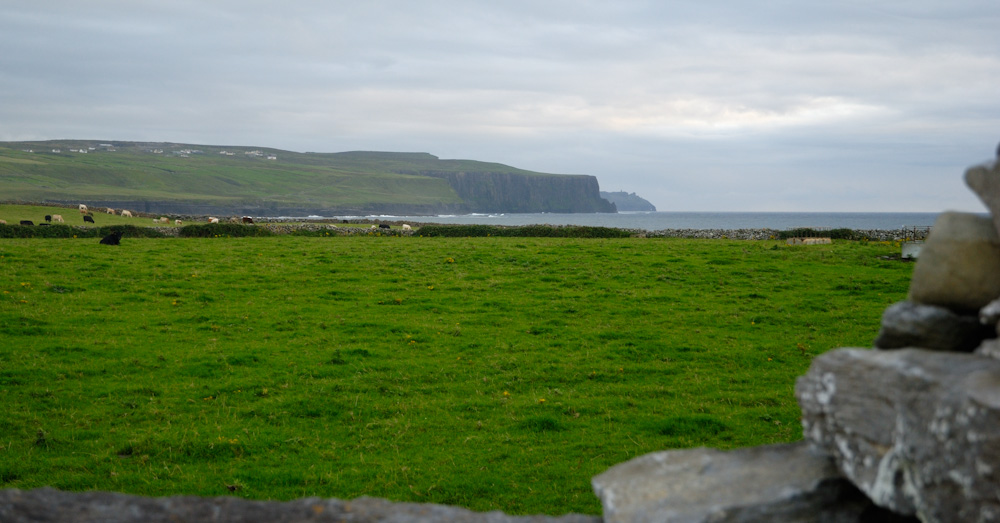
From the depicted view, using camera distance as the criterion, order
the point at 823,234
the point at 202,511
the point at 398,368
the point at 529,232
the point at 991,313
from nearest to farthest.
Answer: the point at 991,313 → the point at 202,511 → the point at 398,368 → the point at 823,234 → the point at 529,232

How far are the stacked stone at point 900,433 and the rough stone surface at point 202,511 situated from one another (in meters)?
0.99

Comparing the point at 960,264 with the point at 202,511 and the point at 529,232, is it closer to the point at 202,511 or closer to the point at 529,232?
the point at 202,511

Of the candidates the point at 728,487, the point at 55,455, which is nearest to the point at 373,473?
the point at 55,455

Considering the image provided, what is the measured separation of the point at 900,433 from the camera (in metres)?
3.51

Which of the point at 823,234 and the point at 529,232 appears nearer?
the point at 823,234

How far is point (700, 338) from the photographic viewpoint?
18.9 m

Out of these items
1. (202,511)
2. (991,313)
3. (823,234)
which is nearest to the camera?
(991,313)

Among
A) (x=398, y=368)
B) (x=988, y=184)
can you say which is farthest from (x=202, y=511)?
(x=398, y=368)

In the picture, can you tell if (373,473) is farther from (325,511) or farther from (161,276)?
(161,276)

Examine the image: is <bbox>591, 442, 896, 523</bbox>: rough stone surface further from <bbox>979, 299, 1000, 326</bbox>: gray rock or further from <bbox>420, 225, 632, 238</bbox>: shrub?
<bbox>420, 225, 632, 238</bbox>: shrub

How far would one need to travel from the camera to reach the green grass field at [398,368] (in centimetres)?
1056

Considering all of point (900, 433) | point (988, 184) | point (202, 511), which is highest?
point (988, 184)

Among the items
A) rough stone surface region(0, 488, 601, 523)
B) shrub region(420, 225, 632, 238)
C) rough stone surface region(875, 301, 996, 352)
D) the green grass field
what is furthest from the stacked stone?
shrub region(420, 225, 632, 238)

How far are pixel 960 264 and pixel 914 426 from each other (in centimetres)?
127
